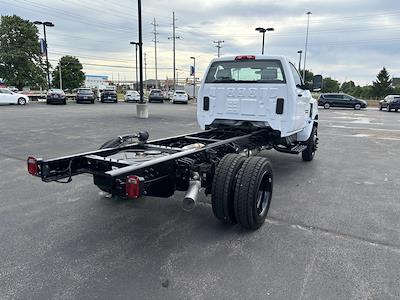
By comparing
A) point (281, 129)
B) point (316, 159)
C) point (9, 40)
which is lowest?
point (316, 159)

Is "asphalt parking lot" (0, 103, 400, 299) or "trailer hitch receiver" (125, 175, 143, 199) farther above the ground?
"trailer hitch receiver" (125, 175, 143, 199)

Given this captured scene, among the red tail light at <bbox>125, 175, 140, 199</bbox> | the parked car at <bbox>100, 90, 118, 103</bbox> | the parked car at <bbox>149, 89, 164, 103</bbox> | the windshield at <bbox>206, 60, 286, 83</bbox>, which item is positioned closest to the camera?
the red tail light at <bbox>125, 175, 140, 199</bbox>

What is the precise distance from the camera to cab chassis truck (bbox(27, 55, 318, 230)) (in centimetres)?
366

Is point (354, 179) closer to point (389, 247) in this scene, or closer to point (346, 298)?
point (389, 247)

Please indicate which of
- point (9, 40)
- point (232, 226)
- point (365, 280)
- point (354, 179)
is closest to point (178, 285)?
point (232, 226)

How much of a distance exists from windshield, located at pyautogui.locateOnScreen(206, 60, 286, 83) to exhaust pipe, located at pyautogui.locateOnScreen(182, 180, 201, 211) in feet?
9.98

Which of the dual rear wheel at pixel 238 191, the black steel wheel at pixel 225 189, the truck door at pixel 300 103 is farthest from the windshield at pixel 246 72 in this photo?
the black steel wheel at pixel 225 189

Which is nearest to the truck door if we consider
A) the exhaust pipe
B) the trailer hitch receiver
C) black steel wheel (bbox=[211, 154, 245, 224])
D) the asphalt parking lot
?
the asphalt parking lot

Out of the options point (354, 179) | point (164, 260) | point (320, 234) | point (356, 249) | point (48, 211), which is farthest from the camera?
point (354, 179)

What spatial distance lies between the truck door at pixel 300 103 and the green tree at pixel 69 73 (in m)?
75.7

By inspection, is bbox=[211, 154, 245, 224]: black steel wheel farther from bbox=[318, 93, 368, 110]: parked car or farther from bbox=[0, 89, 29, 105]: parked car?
bbox=[318, 93, 368, 110]: parked car

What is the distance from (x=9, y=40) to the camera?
51500mm

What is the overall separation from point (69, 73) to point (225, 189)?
79.2 metres

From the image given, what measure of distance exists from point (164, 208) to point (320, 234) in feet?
→ 6.87
